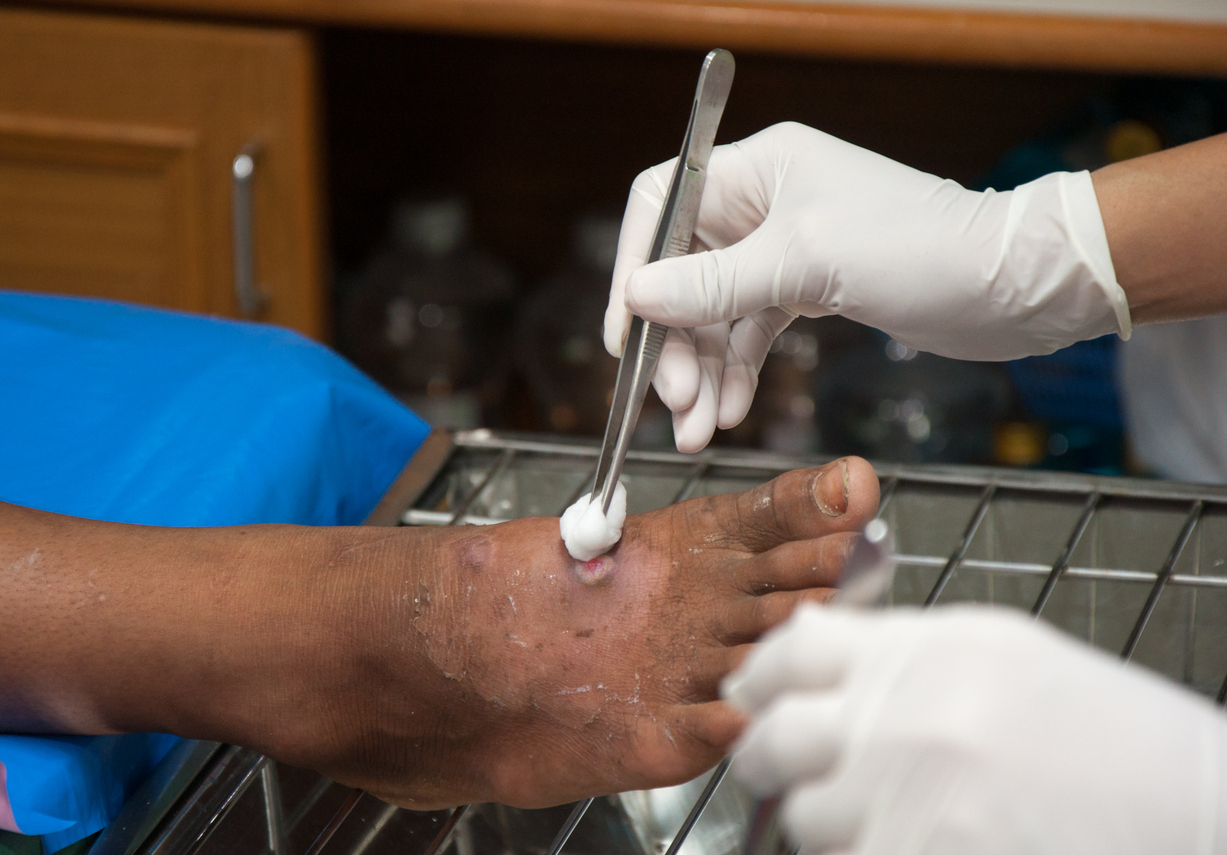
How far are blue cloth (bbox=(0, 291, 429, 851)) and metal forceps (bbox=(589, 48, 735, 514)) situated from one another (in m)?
0.24

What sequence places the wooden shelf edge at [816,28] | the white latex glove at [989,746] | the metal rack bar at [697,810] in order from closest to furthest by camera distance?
the white latex glove at [989,746] → the metal rack bar at [697,810] → the wooden shelf edge at [816,28]

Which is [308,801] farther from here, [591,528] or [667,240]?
[667,240]

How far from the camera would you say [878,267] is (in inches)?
23.4

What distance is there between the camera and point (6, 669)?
0.52m

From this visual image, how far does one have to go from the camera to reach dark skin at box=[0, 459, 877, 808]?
0.52 m

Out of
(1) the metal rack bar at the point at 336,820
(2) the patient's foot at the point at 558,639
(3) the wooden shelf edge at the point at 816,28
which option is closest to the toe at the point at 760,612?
(2) the patient's foot at the point at 558,639

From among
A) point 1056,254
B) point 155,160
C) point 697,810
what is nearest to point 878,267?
point 1056,254

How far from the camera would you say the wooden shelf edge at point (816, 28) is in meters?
1.03

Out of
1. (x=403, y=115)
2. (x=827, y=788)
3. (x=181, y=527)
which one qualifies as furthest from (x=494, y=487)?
(x=403, y=115)

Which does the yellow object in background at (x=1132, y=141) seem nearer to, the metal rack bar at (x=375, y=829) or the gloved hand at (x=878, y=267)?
the gloved hand at (x=878, y=267)

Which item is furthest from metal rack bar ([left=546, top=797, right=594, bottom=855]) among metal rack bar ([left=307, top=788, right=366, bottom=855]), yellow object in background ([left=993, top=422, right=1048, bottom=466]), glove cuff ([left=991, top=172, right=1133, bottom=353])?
yellow object in background ([left=993, top=422, right=1048, bottom=466])

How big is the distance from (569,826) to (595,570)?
13cm

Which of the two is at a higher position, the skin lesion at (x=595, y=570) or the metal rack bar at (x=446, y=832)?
the skin lesion at (x=595, y=570)

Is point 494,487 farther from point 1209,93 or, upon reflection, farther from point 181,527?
point 1209,93
